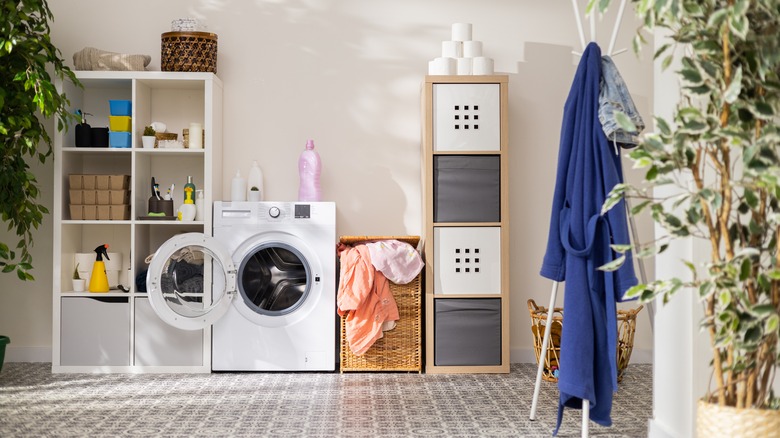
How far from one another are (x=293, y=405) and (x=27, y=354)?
2042 mm

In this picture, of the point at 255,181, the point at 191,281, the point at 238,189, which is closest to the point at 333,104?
the point at 255,181

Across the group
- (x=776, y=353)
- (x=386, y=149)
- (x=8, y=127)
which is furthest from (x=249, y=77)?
(x=776, y=353)

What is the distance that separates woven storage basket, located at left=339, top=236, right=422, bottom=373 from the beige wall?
0.57m

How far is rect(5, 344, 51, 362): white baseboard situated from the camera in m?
4.86

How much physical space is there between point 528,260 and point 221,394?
201cm

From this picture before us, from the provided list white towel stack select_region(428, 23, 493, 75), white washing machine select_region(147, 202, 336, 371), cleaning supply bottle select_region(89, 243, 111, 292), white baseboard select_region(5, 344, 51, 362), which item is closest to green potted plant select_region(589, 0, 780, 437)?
white towel stack select_region(428, 23, 493, 75)

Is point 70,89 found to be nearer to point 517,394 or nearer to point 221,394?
point 221,394

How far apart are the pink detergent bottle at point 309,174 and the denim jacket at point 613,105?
2.13 m

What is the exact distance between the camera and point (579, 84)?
3016 millimetres

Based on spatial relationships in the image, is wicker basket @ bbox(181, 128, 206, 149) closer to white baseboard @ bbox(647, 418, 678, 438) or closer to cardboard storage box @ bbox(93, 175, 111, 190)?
cardboard storage box @ bbox(93, 175, 111, 190)

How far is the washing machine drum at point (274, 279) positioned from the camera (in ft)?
14.9

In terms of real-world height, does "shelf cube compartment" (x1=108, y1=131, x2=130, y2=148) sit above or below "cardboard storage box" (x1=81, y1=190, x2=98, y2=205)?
above

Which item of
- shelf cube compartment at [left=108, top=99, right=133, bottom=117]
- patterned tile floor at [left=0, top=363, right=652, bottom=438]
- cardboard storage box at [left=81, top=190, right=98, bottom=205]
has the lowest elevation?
patterned tile floor at [left=0, top=363, right=652, bottom=438]

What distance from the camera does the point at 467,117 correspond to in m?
4.53
